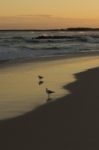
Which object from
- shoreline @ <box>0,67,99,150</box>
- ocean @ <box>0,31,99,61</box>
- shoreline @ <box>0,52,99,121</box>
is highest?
shoreline @ <box>0,67,99,150</box>

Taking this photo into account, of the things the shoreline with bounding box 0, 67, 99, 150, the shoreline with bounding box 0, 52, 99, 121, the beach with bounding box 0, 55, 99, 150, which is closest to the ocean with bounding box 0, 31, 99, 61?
the shoreline with bounding box 0, 52, 99, 121

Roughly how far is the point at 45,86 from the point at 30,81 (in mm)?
1126

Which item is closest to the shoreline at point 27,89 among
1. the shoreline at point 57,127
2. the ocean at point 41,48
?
the shoreline at point 57,127

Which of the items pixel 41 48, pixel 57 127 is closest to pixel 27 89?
pixel 57 127

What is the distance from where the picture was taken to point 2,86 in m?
14.0

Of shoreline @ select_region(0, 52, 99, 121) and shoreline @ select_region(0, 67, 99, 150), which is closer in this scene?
shoreline @ select_region(0, 67, 99, 150)

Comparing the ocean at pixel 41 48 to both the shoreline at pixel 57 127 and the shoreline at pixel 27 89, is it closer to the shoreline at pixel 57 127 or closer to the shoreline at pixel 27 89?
the shoreline at pixel 27 89

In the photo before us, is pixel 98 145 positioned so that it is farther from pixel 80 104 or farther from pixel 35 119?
pixel 80 104

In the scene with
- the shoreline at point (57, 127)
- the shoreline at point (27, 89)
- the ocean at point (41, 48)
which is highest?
the shoreline at point (57, 127)

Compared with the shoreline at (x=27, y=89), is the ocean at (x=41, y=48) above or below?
below

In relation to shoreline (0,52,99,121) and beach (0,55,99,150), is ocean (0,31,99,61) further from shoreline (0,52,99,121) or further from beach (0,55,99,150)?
beach (0,55,99,150)

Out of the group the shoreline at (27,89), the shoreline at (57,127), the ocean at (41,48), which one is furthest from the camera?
the ocean at (41,48)

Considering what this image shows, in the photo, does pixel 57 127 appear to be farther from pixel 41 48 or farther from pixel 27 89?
pixel 41 48

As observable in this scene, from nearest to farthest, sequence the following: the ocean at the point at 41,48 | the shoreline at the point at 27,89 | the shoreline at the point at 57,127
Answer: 1. the shoreline at the point at 57,127
2. the shoreline at the point at 27,89
3. the ocean at the point at 41,48
